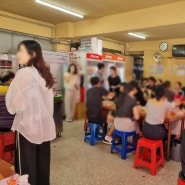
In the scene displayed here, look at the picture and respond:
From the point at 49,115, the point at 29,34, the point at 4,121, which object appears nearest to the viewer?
the point at 29,34

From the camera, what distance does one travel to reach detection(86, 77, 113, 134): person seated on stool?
666mm

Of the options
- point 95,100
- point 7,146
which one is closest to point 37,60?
point 95,100

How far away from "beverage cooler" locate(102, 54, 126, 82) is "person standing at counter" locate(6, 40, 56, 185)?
1.43 feet

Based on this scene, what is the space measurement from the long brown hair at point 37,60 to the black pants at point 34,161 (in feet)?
2.39

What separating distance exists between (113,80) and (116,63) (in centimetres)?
6

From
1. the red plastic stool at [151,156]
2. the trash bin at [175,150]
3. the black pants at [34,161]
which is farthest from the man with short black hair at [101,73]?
the trash bin at [175,150]

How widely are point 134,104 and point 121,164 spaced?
9.10 feet

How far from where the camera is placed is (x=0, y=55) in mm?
792

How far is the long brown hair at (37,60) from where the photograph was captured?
97 centimetres

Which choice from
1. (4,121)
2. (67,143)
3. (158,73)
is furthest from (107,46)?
(67,143)

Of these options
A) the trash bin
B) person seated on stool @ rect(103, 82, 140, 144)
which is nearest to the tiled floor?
the trash bin

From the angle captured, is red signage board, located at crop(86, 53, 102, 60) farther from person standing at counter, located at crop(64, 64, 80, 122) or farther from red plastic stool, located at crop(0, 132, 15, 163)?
red plastic stool, located at crop(0, 132, 15, 163)

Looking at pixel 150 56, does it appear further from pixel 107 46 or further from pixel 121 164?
pixel 121 164

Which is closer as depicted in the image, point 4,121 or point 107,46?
point 107,46
